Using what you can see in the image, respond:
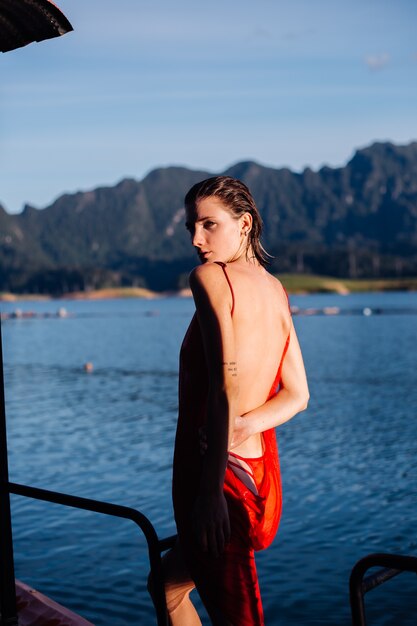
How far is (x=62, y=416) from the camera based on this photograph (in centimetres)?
3250

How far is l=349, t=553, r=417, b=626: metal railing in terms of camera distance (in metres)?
2.44

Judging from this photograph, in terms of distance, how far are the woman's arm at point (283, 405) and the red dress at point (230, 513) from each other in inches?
4.4

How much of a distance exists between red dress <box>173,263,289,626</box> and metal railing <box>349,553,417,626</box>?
353mm

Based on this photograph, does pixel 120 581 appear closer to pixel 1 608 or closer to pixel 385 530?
pixel 385 530

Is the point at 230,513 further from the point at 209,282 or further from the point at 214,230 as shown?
the point at 214,230

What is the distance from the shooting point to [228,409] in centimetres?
269

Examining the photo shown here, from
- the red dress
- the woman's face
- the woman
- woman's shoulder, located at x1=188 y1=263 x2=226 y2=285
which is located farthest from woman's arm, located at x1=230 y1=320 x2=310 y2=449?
woman's shoulder, located at x1=188 y1=263 x2=226 y2=285

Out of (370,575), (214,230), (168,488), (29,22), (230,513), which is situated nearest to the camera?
(370,575)

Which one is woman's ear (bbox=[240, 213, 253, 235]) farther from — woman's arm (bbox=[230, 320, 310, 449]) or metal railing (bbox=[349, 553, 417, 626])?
metal railing (bbox=[349, 553, 417, 626])

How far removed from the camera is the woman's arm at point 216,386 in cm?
269

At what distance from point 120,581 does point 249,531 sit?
438 inches

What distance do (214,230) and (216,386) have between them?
2.01 ft

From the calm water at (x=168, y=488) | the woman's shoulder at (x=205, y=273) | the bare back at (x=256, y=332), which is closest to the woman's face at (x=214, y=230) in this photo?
the bare back at (x=256, y=332)

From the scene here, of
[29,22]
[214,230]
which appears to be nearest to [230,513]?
[214,230]
